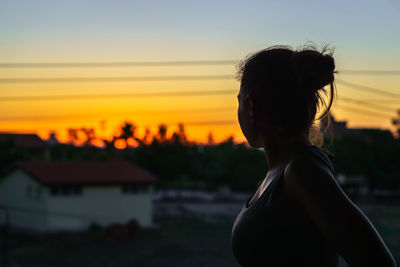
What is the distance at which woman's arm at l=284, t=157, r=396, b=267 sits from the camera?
3.25 feet

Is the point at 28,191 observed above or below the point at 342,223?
below

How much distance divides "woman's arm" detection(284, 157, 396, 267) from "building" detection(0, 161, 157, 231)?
26921 millimetres

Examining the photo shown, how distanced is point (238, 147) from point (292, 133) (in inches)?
1735

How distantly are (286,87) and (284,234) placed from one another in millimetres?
325

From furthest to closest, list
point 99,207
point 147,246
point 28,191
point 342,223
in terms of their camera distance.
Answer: point 99,207 → point 28,191 → point 147,246 → point 342,223

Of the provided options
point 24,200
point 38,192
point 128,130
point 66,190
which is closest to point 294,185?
point 66,190

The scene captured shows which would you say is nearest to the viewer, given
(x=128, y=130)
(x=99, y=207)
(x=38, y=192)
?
(x=38, y=192)

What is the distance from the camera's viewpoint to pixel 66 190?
27.8 m

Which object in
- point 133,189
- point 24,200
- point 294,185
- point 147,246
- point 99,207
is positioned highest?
point 294,185

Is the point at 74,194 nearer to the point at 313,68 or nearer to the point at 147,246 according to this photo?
the point at 147,246

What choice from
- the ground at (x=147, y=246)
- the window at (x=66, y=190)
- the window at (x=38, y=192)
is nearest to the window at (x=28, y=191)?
the window at (x=38, y=192)

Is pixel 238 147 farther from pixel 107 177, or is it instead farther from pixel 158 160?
pixel 107 177

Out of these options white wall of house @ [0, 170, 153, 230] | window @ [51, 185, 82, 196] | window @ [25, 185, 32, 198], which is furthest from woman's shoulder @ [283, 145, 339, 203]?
window @ [25, 185, 32, 198]

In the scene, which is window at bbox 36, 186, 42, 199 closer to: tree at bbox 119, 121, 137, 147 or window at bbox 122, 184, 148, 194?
window at bbox 122, 184, 148, 194
